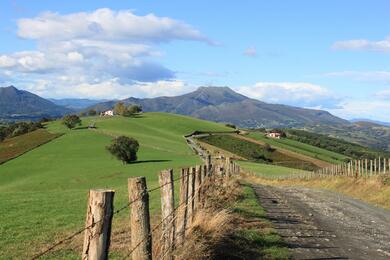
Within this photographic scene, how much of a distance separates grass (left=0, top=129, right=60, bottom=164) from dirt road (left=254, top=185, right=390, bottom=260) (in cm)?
8426

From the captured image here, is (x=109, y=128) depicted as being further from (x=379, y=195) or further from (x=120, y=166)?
(x=379, y=195)

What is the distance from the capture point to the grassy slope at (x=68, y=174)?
19.3 meters

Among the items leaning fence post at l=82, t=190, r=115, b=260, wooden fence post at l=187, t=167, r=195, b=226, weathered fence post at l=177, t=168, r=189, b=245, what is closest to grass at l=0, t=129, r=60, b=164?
wooden fence post at l=187, t=167, r=195, b=226

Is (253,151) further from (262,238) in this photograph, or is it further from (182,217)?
(182,217)

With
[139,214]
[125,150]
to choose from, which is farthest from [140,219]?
[125,150]

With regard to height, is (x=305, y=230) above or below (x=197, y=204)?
below

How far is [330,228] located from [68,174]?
219 ft

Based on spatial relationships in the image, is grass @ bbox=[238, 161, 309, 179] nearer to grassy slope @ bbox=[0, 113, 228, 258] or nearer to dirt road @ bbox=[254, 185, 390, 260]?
grassy slope @ bbox=[0, 113, 228, 258]

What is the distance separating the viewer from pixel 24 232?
18.3m

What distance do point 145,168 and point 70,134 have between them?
55.8m

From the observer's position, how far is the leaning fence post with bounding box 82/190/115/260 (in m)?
6.57

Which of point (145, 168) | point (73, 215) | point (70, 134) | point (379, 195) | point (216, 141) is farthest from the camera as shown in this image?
point (216, 141)

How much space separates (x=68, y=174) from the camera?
8162cm

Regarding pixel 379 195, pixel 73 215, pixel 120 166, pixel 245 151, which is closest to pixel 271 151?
pixel 245 151
